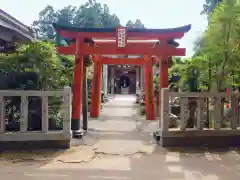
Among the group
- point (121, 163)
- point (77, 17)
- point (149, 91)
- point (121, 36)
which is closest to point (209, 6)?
point (149, 91)

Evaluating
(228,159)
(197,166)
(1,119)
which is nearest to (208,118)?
(228,159)

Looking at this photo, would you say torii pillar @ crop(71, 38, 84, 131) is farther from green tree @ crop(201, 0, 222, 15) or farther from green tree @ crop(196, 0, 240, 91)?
green tree @ crop(201, 0, 222, 15)

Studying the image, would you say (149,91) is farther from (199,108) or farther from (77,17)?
(77,17)

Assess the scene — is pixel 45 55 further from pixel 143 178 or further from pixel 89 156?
pixel 143 178

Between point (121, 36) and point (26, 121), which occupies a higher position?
point (121, 36)

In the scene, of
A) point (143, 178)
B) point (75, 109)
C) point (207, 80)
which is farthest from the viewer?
point (75, 109)

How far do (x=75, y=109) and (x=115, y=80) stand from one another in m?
23.5

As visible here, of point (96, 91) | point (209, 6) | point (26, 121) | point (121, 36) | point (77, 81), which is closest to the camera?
point (26, 121)

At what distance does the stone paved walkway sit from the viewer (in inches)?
172

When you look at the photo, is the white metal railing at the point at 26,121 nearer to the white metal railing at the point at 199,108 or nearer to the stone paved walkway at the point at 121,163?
the stone paved walkway at the point at 121,163

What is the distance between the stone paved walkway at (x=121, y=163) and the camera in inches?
172

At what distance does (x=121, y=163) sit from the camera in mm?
5043

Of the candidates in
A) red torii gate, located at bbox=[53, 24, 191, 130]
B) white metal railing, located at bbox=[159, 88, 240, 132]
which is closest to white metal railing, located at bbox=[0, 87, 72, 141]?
red torii gate, located at bbox=[53, 24, 191, 130]

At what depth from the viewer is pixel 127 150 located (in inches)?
236
